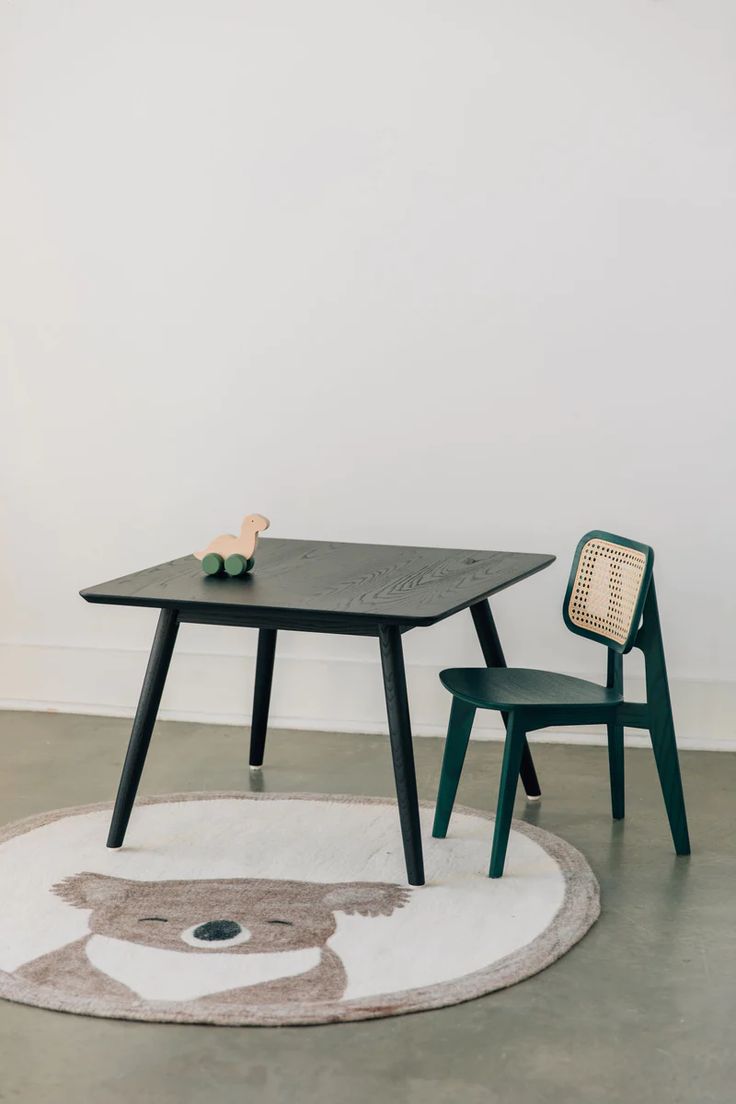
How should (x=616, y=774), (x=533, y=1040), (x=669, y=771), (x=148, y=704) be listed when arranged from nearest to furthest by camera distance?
(x=533, y=1040)
(x=148, y=704)
(x=669, y=771)
(x=616, y=774)

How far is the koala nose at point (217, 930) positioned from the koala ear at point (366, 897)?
0.22 m

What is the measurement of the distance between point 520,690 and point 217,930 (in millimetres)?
913

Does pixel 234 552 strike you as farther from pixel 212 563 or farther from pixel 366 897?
pixel 366 897

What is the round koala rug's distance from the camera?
2.34m

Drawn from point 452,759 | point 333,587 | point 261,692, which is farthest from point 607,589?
point 261,692

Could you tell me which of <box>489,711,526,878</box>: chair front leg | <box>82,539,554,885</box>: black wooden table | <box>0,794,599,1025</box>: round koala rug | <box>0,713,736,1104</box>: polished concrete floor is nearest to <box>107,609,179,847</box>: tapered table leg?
<box>82,539,554,885</box>: black wooden table

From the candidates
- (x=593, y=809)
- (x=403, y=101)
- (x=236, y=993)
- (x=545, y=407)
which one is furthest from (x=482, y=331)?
(x=236, y=993)

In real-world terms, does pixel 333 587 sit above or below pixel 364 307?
below

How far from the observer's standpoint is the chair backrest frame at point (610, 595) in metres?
3.03

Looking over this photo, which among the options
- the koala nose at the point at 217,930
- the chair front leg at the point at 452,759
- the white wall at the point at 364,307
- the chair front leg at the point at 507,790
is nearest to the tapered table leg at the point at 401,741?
the chair front leg at the point at 507,790

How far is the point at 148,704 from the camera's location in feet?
9.85

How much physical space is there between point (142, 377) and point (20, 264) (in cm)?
56

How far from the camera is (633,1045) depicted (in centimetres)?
218

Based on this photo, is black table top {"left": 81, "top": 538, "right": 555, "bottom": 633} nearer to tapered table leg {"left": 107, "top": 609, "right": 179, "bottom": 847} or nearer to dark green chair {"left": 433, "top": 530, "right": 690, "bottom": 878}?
tapered table leg {"left": 107, "top": 609, "right": 179, "bottom": 847}
